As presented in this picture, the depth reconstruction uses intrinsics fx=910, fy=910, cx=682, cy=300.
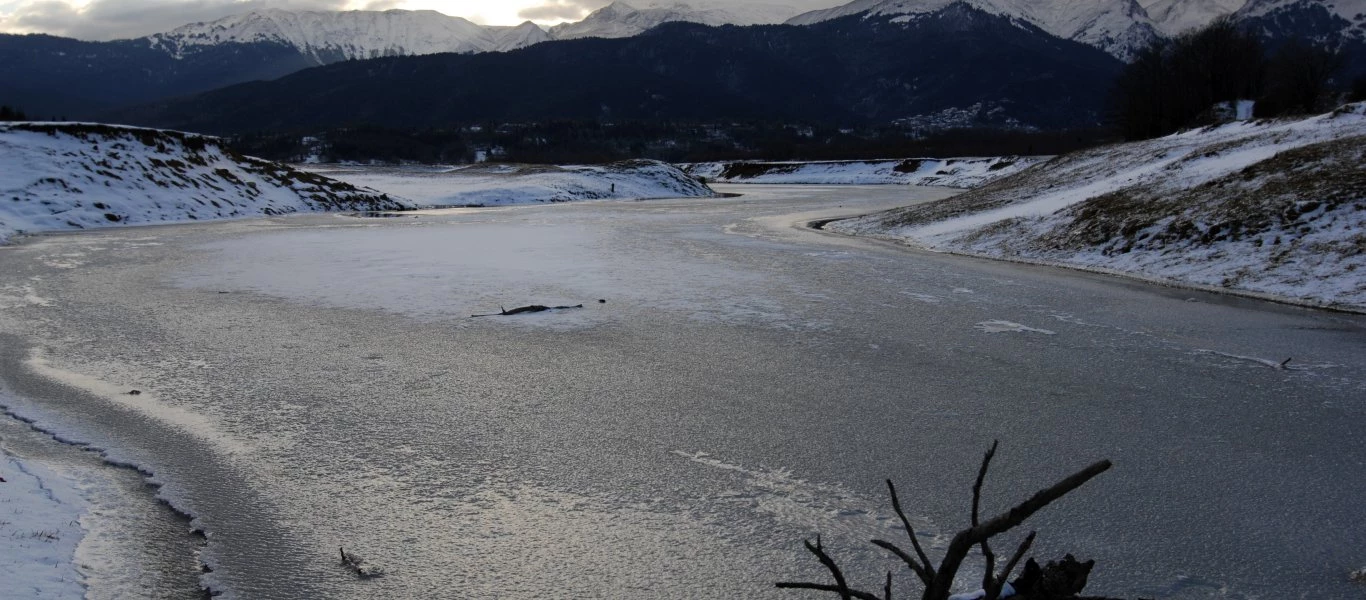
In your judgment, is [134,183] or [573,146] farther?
[573,146]

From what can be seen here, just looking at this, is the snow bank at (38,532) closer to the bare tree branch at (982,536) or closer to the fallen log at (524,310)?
the bare tree branch at (982,536)

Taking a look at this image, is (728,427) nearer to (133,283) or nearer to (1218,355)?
(1218,355)

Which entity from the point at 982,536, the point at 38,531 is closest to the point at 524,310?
the point at 38,531

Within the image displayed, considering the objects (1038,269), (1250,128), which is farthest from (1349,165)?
(1250,128)

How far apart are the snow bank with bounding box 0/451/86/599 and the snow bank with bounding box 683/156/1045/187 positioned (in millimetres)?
63342

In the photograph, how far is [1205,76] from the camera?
57281 millimetres

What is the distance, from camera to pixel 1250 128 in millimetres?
30734

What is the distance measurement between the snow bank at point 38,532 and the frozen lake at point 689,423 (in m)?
0.25

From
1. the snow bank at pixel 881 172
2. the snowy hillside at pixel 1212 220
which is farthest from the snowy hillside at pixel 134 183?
the snow bank at pixel 881 172

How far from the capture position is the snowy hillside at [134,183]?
2628cm

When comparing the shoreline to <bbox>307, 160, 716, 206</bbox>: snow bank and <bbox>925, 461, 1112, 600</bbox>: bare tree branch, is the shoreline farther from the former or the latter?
<bbox>307, 160, 716, 206</bbox>: snow bank

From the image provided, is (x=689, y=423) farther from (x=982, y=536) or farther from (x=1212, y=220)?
(x=1212, y=220)

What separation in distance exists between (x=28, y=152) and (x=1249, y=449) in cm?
3441

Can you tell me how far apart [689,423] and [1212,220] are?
43.6 feet
